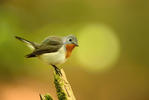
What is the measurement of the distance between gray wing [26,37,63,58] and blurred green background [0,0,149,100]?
146 inches

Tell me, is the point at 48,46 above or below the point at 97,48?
below

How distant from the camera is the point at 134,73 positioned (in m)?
8.52

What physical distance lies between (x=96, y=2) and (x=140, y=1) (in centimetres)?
117

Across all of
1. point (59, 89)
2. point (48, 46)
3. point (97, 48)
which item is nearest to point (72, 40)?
point (48, 46)

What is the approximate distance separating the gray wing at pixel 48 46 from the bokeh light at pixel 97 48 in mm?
4687

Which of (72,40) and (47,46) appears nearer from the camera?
(72,40)

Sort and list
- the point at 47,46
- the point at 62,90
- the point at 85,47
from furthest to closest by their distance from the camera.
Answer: the point at 85,47 < the point at 47,46 < the point at 62,90

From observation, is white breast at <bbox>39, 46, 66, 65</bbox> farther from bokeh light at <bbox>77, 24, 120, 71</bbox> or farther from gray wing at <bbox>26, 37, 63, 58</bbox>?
bokeh light at <bbox>77, 24, 120, 71</bbox>

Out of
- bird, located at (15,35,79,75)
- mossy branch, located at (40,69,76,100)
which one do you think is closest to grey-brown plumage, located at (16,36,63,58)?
bird, located at (15,35,79,75)

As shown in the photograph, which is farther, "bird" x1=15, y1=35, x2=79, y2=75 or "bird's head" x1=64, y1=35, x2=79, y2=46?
"bird" x1=15, y1=35, x2=79, y2=75

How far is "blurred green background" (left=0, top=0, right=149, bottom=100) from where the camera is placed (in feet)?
25.5

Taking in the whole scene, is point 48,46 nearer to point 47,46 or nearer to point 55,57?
point 47,46

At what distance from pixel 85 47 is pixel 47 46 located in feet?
16.0

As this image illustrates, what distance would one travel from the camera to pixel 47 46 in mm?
3611
